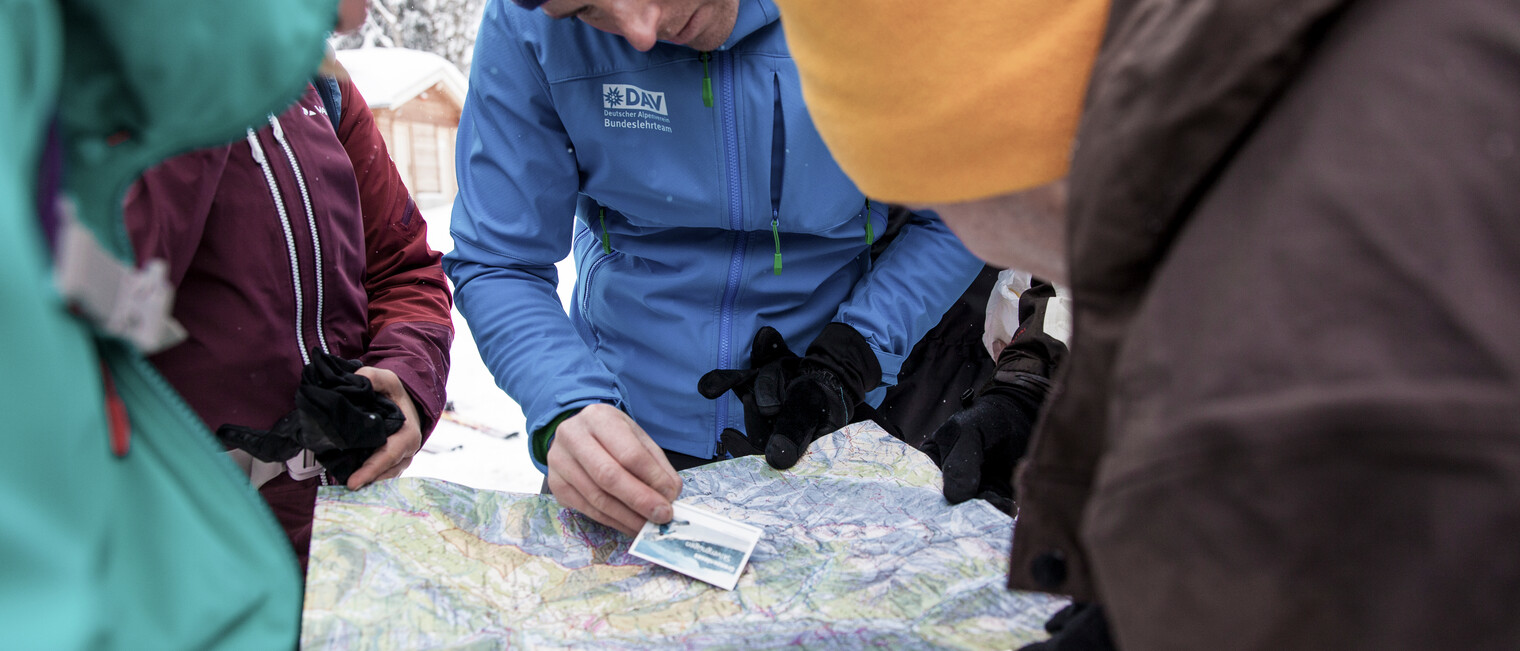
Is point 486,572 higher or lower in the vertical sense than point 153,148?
lower

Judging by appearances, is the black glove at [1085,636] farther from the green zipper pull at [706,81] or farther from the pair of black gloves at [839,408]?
the green zipper pull at [706,81]

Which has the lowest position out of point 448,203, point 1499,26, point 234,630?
point 448,203

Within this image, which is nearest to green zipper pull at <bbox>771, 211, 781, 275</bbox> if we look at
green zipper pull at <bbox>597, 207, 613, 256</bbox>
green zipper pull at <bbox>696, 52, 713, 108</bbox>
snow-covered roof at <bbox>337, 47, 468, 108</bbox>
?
green zipper pull at <bbox>696, 52, 713, 108</bbox>

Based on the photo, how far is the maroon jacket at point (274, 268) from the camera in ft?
3.67

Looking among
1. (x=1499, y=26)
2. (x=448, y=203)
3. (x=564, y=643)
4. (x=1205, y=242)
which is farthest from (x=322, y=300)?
(x=448, y=203)

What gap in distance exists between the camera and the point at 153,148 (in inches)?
20.5

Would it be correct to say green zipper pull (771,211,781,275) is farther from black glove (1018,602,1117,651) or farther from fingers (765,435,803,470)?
black glove (1018,602,1117,651)

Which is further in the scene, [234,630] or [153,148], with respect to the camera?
[234,630]

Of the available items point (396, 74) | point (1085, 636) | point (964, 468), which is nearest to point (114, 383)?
point (1085, 636)

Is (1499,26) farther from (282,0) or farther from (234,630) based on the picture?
(234,630)

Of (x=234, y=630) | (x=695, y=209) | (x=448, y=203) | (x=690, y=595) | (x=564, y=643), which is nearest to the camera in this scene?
(x=234, y=630)

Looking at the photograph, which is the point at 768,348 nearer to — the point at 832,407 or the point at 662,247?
the point at 832,407

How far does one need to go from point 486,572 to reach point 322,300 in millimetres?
546

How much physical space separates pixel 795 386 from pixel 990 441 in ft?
1.18
